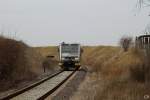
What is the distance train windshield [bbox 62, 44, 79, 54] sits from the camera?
52.1m

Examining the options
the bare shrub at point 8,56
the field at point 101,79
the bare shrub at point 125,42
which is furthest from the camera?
the bare shrub at point 125,42

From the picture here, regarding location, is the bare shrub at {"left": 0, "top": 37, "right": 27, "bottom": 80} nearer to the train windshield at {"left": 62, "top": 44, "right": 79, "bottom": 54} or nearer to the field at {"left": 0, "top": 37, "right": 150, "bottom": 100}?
the field at {"left": 0, "top": 37, "right": 150, "bottom": 100}

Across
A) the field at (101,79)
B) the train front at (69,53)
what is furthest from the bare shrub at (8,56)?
the train front at (69,53)

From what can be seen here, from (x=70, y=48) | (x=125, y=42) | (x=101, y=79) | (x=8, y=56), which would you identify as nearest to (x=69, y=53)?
(x=70, y=48)

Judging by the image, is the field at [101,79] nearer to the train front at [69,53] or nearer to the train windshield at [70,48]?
the train front at [69,53]

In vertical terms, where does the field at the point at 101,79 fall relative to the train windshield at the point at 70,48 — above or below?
below

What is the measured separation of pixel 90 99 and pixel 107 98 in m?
0.75

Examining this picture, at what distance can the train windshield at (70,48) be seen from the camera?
2051 inches

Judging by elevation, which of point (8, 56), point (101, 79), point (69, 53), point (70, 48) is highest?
point (70, 48)

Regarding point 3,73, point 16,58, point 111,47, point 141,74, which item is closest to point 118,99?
point 141,74

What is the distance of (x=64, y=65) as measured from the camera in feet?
176

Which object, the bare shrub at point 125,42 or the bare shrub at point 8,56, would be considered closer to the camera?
the bare shrub at point 8,56

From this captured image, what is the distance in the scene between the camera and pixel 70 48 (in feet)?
172

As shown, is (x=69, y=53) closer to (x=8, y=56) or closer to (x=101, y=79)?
(x=101, y=79)
